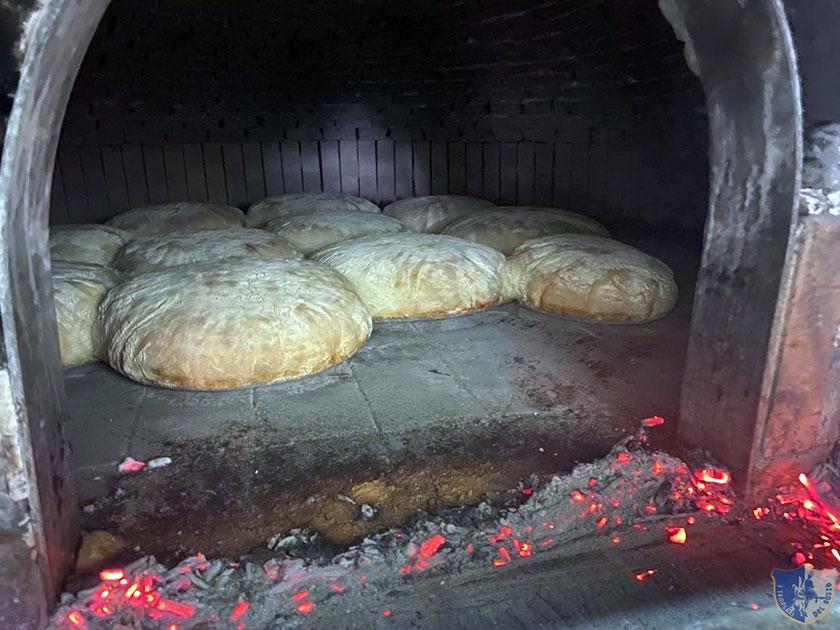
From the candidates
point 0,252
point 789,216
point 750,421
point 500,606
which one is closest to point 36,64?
point 0,252

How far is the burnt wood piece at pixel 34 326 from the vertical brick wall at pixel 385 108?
3385mm

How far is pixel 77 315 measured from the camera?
2814 mm

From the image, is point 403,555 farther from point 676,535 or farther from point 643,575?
point 676,535

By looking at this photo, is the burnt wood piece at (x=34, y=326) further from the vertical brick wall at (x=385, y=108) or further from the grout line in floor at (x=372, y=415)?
the vertical brick wall at (x=385, y=108)

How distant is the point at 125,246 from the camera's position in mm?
3850

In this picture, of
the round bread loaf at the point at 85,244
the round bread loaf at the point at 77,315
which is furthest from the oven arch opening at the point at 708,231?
the round bread loaf at the point at 85,244

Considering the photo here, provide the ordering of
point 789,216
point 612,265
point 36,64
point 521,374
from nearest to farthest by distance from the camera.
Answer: point 36,64, point 789,216, point 521,374, point 612,265

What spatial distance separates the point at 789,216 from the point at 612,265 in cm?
180

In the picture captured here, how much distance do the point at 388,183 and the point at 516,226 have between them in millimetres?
1598

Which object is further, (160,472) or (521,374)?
(521,374)

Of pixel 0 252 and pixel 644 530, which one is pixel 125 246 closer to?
pixel 0 252

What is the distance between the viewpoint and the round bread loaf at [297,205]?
4.63m

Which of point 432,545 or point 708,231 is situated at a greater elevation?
point 708,231
